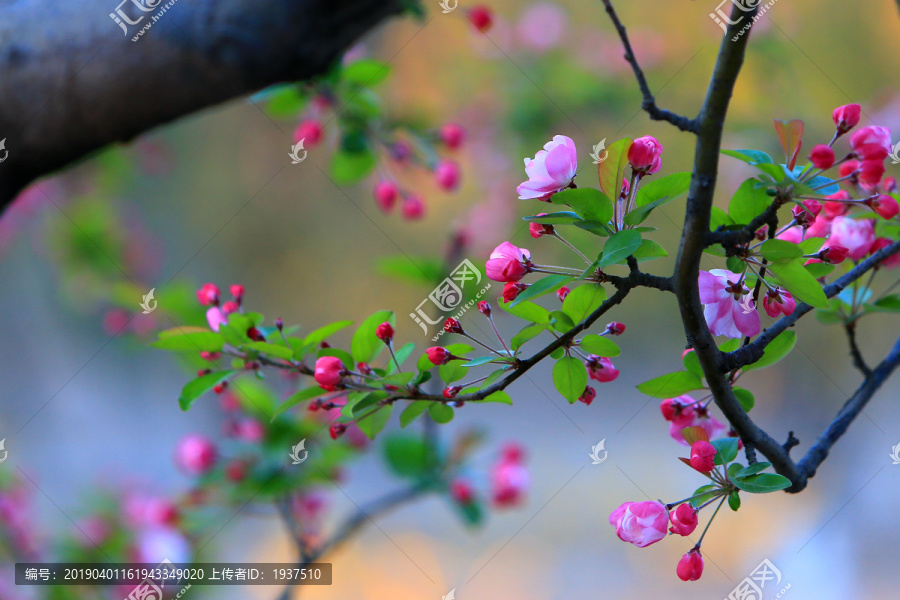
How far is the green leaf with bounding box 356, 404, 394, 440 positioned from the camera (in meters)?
0.49

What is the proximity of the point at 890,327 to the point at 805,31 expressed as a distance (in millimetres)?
1122

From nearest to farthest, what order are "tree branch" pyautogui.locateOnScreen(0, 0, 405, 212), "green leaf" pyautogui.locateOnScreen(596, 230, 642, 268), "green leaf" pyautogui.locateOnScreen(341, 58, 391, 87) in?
"green leaf" pyautogui.locateOnScreen(596, 230, 642, 268)
"tree branch" pyautogui.locateOnScreen(0, 0, 405, 212)
"green leaf" pyautogui.locateOnScreen(341, 58, 391, 87)

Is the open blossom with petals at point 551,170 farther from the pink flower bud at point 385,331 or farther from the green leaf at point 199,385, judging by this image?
the green leaf at point 199,385

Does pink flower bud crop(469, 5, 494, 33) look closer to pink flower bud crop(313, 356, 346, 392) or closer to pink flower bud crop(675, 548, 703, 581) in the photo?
pink flower bud crop(313, 356, 346, 392)

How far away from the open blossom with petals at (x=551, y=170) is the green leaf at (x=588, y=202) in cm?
2

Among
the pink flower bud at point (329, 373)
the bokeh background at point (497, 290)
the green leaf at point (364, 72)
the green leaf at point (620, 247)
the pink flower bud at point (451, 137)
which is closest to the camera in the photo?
the green leaf at point (620, 247)

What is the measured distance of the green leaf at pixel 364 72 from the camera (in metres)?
0.92

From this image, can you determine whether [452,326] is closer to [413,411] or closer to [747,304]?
[413,411]

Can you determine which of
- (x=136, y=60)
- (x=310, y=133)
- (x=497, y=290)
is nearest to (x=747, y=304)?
(x=136, y=60)

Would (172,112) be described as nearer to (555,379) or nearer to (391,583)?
(555,379)

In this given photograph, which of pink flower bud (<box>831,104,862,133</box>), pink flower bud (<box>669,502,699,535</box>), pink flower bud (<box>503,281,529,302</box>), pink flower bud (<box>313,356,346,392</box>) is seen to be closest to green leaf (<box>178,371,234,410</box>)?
pink flower bud (<box>313,356,346,392</box>)

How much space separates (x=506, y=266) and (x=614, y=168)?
0.09m

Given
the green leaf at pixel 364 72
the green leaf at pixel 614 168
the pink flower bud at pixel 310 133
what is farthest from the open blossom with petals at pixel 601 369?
the pink flower bud at pixel 310 133

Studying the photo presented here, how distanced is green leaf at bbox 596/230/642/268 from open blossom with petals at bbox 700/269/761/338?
0.28 feet
